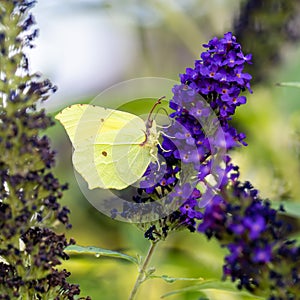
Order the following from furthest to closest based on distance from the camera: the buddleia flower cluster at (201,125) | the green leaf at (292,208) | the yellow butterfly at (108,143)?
the green leaf at (292,208), the yellow butterfly at (108,143), the buddleia flower cluster at (201,125)

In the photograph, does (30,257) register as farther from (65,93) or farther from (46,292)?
(65,93)

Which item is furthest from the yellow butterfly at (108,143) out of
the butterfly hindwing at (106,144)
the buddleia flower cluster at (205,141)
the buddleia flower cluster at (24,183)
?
the buddleia flower cluster at (24,183)

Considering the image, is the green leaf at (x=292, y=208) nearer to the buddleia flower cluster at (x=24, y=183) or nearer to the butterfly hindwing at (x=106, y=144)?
the butterfly hindwing at (x=106, y=144)

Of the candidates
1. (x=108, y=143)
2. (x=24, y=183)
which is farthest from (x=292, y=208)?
(x=24, y=183)

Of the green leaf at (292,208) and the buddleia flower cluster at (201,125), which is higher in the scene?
the green leaf at (292,208)

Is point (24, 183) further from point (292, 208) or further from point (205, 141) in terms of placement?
point (292, 208)

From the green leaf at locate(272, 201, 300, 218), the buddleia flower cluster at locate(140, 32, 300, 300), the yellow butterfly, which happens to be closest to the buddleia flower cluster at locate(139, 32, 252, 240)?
the buddleia flower cluster at locate(140, 32, 300, 300)
